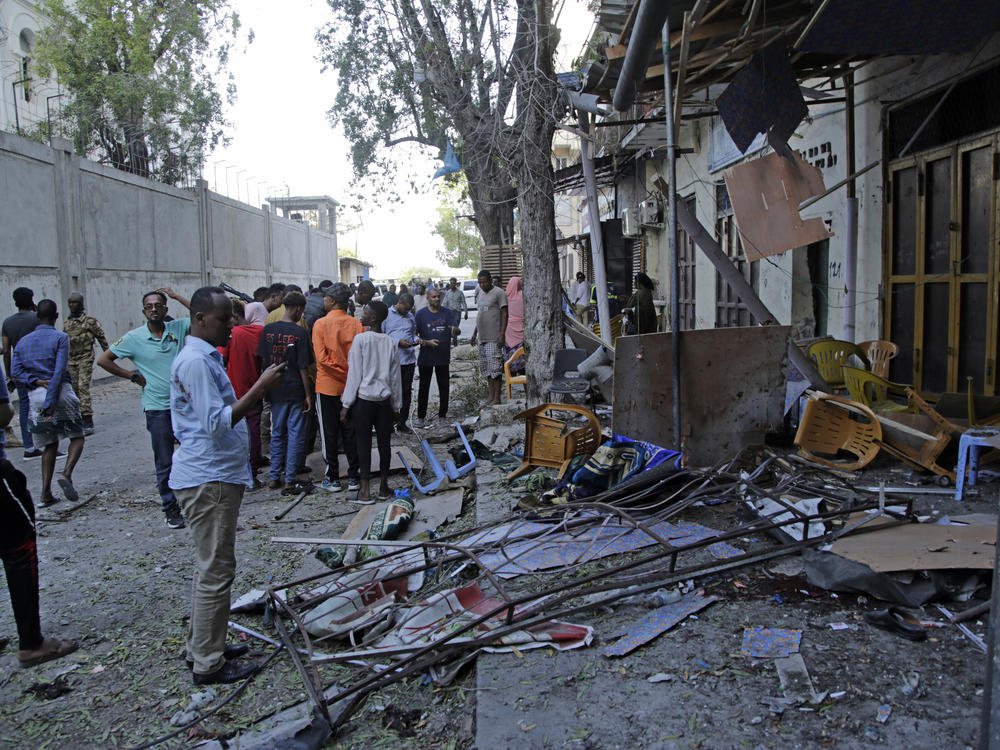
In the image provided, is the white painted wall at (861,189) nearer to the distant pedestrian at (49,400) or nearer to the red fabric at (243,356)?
the red fabric at (243,356)

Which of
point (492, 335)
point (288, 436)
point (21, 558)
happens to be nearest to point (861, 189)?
point (492, 335)

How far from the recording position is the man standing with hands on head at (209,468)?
11.2 ft

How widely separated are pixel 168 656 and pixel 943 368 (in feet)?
21.4

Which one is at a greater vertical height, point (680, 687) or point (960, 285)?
point (960, 285)

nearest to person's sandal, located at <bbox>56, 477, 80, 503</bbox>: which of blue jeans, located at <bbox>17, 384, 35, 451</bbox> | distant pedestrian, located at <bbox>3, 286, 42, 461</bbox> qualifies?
blue jeans, located at <bbox>17, 384, 35, 451</bbox>

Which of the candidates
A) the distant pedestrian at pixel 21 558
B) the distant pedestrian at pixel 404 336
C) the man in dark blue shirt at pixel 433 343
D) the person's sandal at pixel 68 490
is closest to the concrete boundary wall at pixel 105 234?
the distant pedestrian at pixel 404 336

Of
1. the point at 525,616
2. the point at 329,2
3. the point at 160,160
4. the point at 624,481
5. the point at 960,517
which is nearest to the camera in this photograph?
the point at 525,616

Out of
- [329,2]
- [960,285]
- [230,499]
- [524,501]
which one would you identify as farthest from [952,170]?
[329,2]

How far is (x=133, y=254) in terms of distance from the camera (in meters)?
17.4

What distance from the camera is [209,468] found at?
11.2ft

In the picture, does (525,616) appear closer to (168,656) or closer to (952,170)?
(168,656)

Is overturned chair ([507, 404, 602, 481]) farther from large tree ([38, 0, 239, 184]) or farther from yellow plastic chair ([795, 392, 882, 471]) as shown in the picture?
large tree ([38, 0, 239, 184])

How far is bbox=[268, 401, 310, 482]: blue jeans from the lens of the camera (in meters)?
6.86

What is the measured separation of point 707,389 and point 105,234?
15012 millimetres
